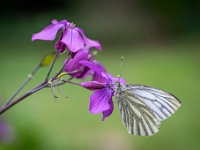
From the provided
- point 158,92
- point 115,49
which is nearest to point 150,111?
point 158,92

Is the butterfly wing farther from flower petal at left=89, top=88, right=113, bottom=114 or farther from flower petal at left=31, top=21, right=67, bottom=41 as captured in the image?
flower petal at left=31, top=21, right=67, bottom=41

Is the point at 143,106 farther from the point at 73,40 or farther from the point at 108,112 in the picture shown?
the point at 73,40

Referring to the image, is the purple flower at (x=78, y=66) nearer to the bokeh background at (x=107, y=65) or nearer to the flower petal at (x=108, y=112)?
the flower petal at (x=108, y=112)

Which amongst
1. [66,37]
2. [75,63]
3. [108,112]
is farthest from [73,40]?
[108,112]

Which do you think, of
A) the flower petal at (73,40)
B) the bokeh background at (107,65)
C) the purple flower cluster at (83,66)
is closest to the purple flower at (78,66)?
the purple flower cluster at (83,66)

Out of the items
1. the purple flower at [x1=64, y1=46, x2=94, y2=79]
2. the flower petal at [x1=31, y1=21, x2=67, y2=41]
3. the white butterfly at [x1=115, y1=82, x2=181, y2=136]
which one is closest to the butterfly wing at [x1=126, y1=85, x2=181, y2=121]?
the white butterfly at [x1=115, y1=82, x2=181, y2=136]
